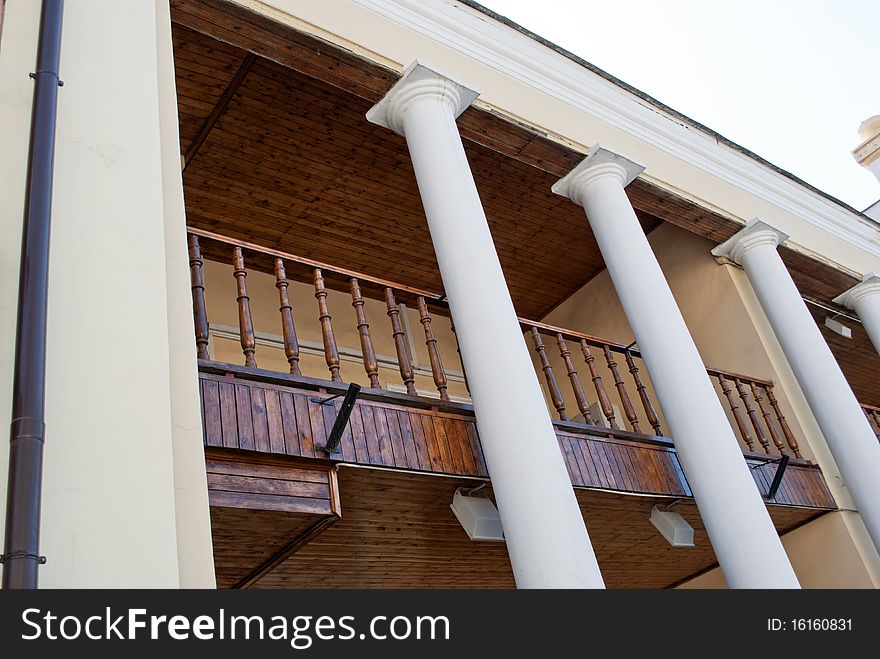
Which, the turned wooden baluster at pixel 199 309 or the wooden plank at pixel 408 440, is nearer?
the turned wooden baluster at pixel 199 309

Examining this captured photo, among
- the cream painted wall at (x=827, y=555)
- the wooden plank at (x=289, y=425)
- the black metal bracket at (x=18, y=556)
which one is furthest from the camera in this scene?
the cream painted wall at (x=827, y=555)

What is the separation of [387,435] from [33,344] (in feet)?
8.76

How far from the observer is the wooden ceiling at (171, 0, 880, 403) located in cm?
596

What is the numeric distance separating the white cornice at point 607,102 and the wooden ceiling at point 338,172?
0.61 meters

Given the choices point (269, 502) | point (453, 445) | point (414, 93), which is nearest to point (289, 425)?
point (269, 502)

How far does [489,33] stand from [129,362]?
191 inches

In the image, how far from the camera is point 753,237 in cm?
840

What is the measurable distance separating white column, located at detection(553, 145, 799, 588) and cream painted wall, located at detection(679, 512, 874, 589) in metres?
3.05

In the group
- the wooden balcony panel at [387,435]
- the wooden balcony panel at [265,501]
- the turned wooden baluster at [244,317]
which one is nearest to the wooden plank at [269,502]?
the wooden balcony panel at [265,501]

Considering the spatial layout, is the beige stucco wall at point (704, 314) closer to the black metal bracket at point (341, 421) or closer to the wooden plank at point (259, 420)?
the black metal bracket at point (341, 421)

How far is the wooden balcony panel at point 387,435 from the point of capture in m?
4.52

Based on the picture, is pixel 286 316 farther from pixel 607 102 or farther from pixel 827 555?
pixel 827 555

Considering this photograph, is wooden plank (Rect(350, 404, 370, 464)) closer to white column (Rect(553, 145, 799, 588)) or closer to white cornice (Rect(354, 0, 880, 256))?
white column (Rect(553, 145, 799, 588))

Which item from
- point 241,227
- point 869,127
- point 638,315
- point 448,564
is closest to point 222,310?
point 241,227
